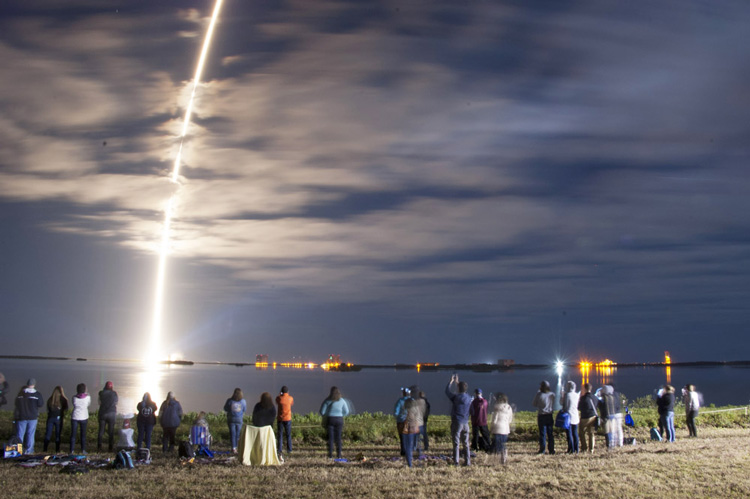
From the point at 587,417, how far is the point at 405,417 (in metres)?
5.33

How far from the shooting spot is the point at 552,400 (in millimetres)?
18875

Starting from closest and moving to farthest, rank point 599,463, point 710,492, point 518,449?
point 710,492
point 599,463
point 518,449

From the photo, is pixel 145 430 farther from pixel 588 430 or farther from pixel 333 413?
pixel 588 430

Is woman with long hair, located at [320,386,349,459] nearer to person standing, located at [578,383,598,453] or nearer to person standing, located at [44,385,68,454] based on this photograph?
person standing, located at [578,383,598,453]

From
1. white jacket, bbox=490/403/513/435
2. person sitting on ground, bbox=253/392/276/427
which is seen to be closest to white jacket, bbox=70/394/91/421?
person sitting on ground, bbox=253/392/276/427

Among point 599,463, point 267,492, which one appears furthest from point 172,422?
point 599,463

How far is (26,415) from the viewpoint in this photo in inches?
733

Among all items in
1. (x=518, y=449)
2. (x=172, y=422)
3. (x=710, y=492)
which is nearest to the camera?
(x=710, y=492)

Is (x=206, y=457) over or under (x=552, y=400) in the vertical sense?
under

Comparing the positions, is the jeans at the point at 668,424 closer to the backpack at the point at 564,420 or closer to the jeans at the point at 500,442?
the backpack at the point at 564,420

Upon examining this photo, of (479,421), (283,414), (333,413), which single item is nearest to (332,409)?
(333,413)

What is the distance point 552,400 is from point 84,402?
12.7 m

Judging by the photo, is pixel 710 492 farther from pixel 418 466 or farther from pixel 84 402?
pixel 84 402

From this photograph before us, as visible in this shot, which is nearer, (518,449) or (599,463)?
(599,463)
